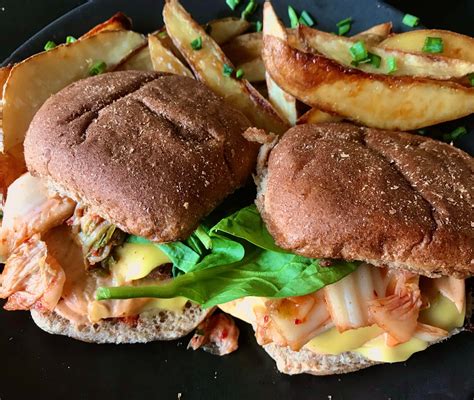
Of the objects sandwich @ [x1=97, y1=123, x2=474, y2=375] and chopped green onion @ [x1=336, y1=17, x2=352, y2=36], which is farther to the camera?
chopped green onion @ [x1=336, y1=17, x2=352, y2=36]

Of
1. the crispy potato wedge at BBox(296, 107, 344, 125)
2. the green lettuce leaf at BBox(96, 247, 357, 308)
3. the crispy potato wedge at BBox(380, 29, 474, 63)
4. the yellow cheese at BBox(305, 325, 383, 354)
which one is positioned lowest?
the yellow cheese at BBox(305, 325, 383, 354)

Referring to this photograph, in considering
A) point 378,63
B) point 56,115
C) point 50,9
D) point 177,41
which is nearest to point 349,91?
point 378,63

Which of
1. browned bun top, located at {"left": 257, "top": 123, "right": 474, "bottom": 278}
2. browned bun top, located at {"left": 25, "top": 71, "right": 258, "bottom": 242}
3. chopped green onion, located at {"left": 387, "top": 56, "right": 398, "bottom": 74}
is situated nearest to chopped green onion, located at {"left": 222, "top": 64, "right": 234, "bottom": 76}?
browned bun top, located at {"left": 25, "top": 71, "right": 258, "bottom": 242}

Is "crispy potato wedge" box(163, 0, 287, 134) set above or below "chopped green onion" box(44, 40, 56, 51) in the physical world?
below

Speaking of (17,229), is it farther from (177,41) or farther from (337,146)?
(337,146)

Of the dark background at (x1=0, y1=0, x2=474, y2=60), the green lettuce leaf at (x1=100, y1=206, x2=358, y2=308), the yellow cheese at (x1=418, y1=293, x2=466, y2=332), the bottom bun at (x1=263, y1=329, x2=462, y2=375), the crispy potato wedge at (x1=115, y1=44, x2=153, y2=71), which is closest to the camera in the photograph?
the green lettuce leaf at (x1=100, y1=206, x2=358, y2=308)

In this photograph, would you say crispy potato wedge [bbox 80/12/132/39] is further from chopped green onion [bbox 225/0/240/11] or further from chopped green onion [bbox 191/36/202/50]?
chopped green onion [bbox 225/0/240/11]

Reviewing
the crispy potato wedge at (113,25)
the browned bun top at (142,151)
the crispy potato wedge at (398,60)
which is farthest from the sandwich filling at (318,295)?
the crispy potato wedge at (113,25)
